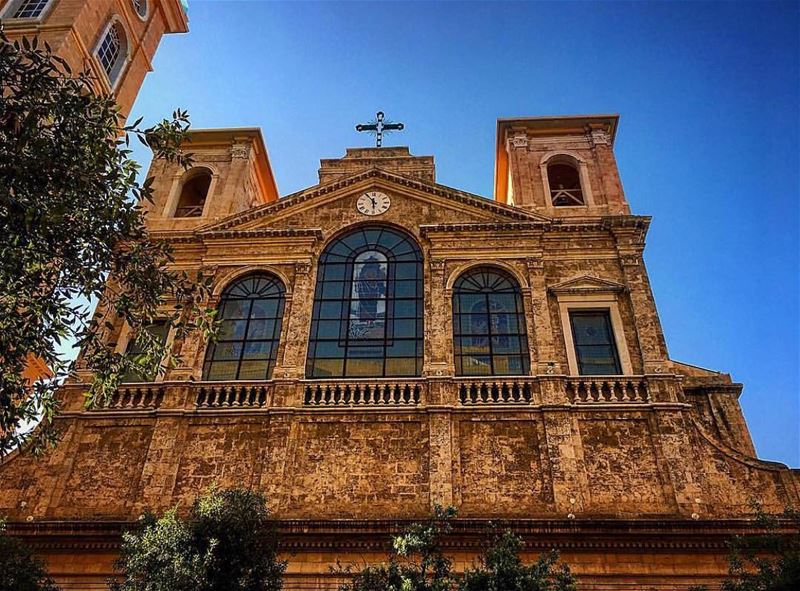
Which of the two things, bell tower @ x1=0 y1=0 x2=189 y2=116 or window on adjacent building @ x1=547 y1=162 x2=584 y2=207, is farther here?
bell tower @ x1=0 y1=0 x2=189 y2=116

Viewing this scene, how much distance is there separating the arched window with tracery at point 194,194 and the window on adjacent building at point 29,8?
650cm

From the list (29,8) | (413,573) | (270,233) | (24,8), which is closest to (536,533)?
(413,573)

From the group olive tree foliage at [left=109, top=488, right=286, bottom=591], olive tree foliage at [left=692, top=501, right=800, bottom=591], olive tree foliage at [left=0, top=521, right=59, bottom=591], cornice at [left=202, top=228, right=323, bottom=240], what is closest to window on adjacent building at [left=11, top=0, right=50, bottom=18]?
cornice at [left=202, top=228, right=323, bottom=240]

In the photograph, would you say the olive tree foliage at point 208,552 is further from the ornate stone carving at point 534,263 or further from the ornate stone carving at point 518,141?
the ornate stone carving at point 518,141

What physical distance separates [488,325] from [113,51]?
619 inches

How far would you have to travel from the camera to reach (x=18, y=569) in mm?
9102

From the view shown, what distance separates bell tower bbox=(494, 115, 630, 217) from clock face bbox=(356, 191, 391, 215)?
11.7 ft

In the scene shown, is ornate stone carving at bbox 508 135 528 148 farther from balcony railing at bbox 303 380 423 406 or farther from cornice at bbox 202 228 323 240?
balcony railing at bbox 303 380 423 406

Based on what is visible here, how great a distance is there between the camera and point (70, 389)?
1480 cm

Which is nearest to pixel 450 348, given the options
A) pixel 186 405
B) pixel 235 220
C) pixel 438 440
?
pixel 438 440

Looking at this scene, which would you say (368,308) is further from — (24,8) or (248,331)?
(24,8)

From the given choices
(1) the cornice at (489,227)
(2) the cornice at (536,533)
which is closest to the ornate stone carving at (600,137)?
(1) the cornice at (489,227)

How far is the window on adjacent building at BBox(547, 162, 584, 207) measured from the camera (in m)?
18.9

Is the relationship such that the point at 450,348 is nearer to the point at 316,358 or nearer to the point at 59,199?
the point at 316,358
